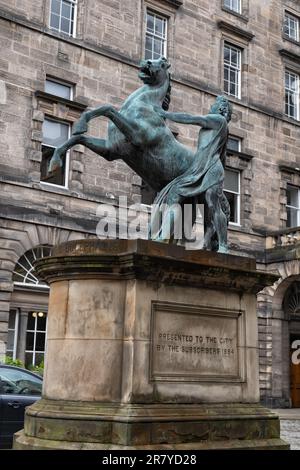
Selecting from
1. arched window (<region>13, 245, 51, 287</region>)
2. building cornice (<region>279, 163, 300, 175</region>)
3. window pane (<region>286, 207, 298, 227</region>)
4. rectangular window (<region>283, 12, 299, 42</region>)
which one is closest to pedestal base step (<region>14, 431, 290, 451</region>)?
arched window (<region>13, 245, 51, 287</region>)

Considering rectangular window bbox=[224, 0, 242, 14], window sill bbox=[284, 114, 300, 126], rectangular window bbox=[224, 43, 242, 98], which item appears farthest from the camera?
window sill bbox=[284, 114, 300, 126]

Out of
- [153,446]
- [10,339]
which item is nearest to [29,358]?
[10,339]

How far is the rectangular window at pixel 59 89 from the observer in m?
20.5

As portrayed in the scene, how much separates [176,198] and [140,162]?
2.22 feet

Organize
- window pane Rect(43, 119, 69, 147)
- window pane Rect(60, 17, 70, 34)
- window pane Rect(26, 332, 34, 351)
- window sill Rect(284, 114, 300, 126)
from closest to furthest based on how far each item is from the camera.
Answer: window pane Rect(26, 332, 34, 351)
window pane Rect(43, 119, 69, 147)
window pane Rect(60, 17, 70, 34)
window sill Rect(284, 114, 300, 126)

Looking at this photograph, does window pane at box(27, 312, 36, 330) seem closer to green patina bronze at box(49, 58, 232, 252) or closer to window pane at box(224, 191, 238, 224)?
window pane at box(224, 191, 238, 224)

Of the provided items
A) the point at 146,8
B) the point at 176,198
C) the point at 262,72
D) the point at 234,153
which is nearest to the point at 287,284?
the point at 234,153

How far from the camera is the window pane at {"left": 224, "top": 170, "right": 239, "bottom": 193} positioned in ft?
83.2

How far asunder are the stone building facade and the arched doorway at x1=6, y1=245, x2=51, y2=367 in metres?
0.03

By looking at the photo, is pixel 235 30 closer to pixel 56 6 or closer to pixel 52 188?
pixel 56 6

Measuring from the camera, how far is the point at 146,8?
2375 centimetres

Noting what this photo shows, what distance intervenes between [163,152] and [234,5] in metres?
21.2

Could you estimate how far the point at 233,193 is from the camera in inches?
1003

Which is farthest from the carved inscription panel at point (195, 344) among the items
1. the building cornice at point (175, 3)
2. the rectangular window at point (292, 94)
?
the rectangular window at point (292, 94)
